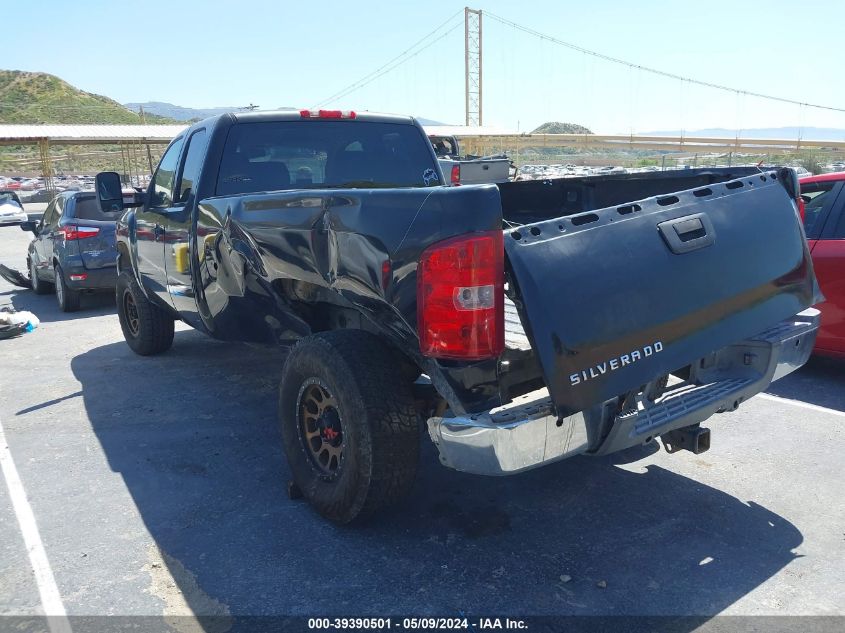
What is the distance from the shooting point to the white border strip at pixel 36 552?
2994 millimetres

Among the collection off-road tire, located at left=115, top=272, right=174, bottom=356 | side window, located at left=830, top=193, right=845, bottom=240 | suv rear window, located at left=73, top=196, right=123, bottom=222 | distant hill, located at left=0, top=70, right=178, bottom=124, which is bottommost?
off-road tire, located at left=115, top=272, right=174, bottom=356

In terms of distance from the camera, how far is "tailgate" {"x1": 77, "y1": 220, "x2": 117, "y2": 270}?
9664 mm

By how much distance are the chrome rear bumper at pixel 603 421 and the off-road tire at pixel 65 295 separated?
832 cm

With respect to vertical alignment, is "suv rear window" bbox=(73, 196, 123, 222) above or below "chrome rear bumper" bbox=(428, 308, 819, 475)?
above

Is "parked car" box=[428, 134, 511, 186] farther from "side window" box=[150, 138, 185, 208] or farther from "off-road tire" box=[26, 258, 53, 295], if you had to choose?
"side window" box=[150, 138, 185, 208]

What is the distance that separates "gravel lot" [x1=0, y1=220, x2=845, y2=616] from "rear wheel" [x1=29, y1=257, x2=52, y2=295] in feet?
22.7

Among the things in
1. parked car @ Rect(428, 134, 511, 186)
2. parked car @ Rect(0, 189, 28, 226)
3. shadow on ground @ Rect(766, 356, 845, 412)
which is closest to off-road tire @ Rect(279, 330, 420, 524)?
shadow on ground @ Rect(766, 356, 845, 412)

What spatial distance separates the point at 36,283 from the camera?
1152cm

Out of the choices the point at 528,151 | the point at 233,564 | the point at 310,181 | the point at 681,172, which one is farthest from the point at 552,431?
the point at 528,151

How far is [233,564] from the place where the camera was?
10.9ft

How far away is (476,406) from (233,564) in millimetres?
1373

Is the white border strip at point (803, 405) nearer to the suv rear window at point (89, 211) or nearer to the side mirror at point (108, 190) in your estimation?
the side mirror at point (108, 190)

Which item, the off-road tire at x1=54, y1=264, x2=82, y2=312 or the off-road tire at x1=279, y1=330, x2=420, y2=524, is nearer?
the off-road tire at x1=279, y1=330, x2=420, y2=524

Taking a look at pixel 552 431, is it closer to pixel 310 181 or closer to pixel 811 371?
pixel 310 181
